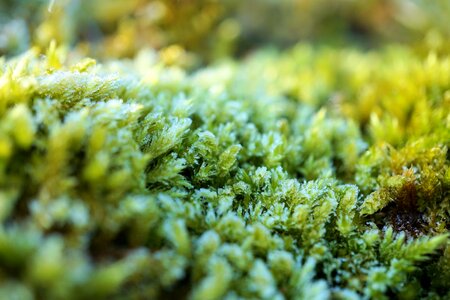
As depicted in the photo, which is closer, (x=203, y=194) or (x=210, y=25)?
(x=203, y=194)

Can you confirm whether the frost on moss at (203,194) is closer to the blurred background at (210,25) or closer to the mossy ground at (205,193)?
the mossy ground at (205,193)

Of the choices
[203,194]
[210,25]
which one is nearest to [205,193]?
[203,194]

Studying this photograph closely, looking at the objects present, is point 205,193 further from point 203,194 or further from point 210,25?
point 210,25

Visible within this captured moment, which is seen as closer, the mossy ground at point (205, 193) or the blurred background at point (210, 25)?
the mossy ground at point (205, 193)

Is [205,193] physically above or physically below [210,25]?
below

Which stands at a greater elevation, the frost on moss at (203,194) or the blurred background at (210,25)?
the blurred background at (210,25)

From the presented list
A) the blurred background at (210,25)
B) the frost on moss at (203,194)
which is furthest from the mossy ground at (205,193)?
the blurred background at (210,25)

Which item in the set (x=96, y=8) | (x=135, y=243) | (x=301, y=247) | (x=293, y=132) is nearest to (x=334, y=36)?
(x=293, y=132)
